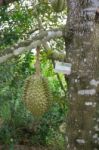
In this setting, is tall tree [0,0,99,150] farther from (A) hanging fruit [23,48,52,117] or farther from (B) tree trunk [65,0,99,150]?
(A) hanging fruit [23,48,52,117]

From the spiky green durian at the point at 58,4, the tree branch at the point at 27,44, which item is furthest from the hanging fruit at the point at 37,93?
the spiky green durian at the point at 58,4

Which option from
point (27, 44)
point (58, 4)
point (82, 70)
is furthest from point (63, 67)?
point (58, 4)

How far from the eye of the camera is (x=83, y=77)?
197 cm

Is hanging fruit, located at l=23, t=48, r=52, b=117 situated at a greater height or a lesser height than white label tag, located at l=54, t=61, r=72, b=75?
lesser

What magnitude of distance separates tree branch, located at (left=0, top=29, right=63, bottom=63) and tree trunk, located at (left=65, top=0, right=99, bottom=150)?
62 mm

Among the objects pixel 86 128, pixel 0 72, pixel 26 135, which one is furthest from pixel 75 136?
pixel 26 135

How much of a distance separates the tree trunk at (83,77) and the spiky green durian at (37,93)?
0.23m

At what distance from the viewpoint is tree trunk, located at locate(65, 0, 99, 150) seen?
1.94 meters

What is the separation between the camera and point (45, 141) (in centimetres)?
435

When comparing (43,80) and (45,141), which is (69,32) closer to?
(43,80)

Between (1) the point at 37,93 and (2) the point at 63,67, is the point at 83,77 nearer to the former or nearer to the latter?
(2) the point at 63,67

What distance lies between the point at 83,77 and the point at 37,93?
0.31 m

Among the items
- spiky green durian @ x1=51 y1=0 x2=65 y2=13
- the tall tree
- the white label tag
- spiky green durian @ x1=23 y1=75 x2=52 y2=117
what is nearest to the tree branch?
the tall tree

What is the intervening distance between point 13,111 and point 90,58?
2.23 metres
